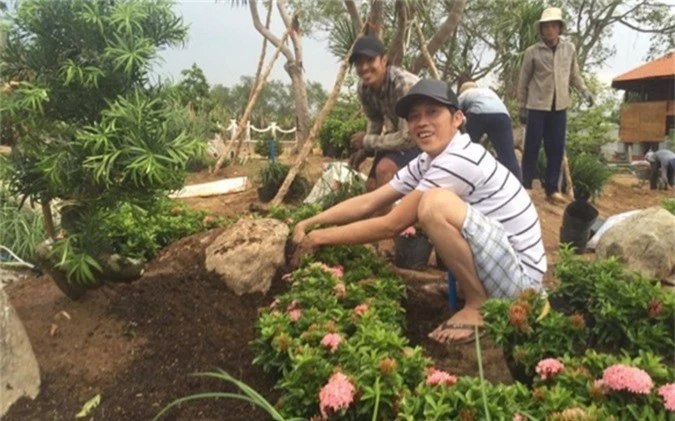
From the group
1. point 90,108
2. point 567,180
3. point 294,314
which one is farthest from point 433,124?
point 567,180

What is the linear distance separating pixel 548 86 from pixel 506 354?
14.3 feet

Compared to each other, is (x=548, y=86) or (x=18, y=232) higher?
(x=548, y=86)

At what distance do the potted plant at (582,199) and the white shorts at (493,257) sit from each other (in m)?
2.45

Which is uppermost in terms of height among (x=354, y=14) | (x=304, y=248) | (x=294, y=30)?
(x=294, y=30)

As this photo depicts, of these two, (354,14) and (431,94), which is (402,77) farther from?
(354,14)

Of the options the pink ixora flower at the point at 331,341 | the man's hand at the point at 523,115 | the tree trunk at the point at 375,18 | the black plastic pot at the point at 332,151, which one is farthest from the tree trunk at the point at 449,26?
the pink ixora flower at the point at 331,341

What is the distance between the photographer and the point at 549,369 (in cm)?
181

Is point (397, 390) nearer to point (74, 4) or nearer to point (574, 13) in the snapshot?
point (74, 4)

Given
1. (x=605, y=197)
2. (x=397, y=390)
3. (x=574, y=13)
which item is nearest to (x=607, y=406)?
(x=397, y=390)

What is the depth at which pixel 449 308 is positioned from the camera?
3.16 m

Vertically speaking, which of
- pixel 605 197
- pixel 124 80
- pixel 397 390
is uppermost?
pixel 124 80

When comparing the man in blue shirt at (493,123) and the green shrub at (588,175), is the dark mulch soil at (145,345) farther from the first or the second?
the green shrub at (588,175)

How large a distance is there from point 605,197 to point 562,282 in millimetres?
8589

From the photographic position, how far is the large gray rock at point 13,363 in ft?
7.51
